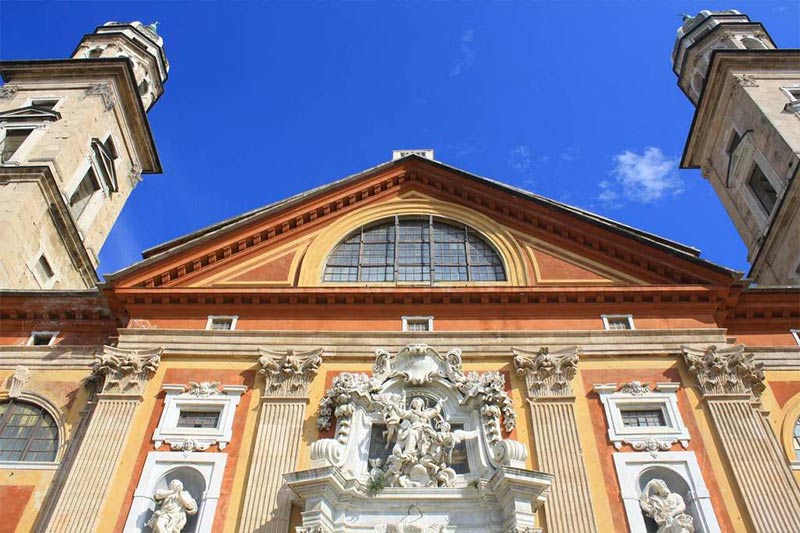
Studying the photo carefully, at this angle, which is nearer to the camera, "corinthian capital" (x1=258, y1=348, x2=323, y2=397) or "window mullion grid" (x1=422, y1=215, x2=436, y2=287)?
"corinthian capital" (x1=258, y1=348, x2=323, y2=397)

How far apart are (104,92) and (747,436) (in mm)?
28498

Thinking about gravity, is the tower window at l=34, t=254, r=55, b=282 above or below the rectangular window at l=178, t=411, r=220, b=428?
above

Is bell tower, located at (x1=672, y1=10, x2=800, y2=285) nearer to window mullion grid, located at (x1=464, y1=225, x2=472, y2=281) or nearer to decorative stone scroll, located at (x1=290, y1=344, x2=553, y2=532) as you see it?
window mullion grid, located at (x1=464, y1=225, x2=472, y2=281)

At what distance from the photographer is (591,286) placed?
19.4 metres

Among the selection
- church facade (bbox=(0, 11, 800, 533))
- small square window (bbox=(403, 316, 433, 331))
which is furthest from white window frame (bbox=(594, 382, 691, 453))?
small square window (bbox=(403, 316, 433, 331))

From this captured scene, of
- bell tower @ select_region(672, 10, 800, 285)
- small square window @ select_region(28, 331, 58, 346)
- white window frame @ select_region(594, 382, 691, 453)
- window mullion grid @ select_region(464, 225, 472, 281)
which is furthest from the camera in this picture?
bell tower @ select_region(672, 10, 800, 285)

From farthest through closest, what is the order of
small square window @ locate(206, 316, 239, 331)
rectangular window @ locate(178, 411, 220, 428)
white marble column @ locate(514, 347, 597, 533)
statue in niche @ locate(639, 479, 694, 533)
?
small square window @ locate(206, 316, 239, 331) → rectangular window @ locate(178, 411, 220, 428) → white marble column @ locate(514, 347, 597, 533) → statue in niche @ locate(639, 479, 694, 533)

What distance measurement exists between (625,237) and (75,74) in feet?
84.0

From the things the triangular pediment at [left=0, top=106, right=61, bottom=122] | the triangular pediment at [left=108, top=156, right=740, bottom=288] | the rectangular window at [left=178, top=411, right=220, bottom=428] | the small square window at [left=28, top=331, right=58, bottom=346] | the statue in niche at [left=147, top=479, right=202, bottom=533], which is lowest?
the statue in niche at [left=147, top=479, right=202, bottom=533]

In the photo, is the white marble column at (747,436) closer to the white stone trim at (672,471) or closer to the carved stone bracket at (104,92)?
the white stone trim at (672,471)

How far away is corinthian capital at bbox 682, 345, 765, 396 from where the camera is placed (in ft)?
55.5

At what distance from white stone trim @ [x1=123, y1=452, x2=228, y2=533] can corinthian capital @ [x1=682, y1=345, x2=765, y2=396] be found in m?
11.7

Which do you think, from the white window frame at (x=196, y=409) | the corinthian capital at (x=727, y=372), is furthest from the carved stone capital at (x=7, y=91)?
the corinthian capital at (x=727, y=372)

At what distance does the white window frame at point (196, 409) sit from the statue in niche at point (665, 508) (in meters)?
9.57
